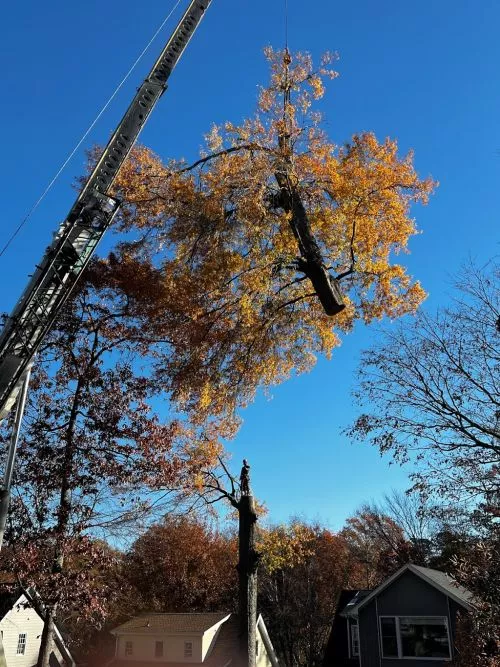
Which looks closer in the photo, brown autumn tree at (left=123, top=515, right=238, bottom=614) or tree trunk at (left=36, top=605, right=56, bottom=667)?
tree trunk at (left=36, top=605, right=56, bottom=667)

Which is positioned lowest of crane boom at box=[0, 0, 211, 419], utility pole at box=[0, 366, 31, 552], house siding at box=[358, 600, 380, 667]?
house siding at box=[358, 600, 380, 667]

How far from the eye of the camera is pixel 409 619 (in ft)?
76.7

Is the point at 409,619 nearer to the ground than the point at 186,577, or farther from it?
nearer to the ground

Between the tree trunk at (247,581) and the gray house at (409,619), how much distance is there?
27.0ft

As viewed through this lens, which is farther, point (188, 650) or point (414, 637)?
point (188, 650)

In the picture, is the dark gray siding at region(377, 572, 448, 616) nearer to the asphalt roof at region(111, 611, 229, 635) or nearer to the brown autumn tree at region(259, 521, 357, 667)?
the asphalt roof at region(111, 611, 229, 635)

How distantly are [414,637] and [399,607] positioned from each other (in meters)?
1.23

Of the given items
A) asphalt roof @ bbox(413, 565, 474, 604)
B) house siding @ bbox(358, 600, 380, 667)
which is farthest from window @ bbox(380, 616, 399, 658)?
asphalt roof @ bbox(413, 565, 474, 604)

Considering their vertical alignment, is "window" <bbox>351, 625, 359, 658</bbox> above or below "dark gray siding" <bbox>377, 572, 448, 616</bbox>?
below

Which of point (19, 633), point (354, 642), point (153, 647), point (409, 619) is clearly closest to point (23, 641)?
point (19, 633)

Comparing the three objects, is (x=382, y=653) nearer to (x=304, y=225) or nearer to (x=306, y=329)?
(x=306, y=329)

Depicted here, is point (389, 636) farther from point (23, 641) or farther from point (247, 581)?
point (23, 641)

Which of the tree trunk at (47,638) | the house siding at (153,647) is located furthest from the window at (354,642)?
the tree trunk at (47,638)

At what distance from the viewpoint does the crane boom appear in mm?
8812
